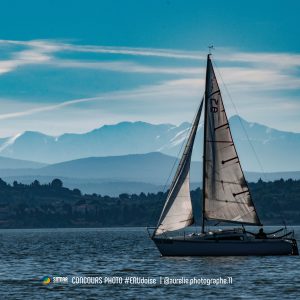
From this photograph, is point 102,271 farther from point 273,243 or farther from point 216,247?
point 273,243

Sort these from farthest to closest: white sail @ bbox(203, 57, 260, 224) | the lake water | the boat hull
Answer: white sail @ bbox(203, 57, 260, 224) → the boat hull → the lake water

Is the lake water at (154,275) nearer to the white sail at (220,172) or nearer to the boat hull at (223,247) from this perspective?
the boat hull at (223,247)

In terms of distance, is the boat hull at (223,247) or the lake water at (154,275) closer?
the lake water at (154,275)

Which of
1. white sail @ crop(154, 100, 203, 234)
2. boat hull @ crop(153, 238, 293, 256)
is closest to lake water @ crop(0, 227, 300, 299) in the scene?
boat hull @ crop(153, 238, 293, 256)

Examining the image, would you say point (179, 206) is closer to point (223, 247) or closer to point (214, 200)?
point (214, 200)

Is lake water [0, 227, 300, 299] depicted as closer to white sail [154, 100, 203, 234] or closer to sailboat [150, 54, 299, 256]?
sailboat [150, 54, 299, 256]

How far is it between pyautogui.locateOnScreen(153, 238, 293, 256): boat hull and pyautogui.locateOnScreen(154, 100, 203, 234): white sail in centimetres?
233

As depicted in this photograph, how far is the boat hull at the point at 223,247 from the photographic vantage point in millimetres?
100250

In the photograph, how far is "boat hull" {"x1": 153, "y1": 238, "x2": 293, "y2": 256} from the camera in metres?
100

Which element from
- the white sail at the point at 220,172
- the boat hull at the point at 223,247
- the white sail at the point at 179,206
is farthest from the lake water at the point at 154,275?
the white sail at the point at 220,172

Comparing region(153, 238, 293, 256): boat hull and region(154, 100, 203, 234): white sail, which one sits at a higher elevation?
region(154, 100, 203, 234): white sail

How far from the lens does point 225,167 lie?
→ 102188mm

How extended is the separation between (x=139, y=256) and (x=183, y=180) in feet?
69.1

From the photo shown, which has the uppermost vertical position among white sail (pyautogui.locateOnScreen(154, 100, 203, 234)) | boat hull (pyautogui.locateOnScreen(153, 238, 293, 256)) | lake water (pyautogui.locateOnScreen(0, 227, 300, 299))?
white sail (pyautogui.locateOnScreen(154, 100, 203, 234))
